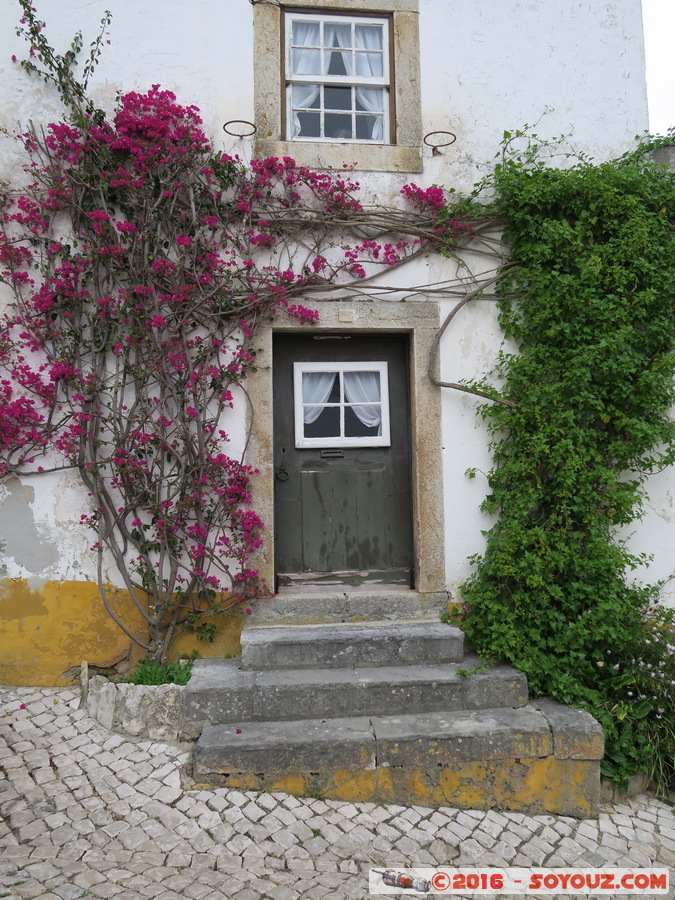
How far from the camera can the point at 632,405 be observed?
438 cm

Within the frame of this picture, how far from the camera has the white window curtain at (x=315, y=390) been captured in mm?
4598

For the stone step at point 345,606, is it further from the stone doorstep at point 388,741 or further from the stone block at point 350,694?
the stone doorstep at point 388,741

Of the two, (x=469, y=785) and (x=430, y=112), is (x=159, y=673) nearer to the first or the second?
(x=469, y=785)

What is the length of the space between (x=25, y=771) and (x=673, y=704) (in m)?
3.84

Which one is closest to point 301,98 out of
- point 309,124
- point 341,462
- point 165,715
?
point 309,124

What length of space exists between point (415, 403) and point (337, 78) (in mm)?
2535

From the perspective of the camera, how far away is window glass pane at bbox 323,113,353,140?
183 inches

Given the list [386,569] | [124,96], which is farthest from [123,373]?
[386,569]

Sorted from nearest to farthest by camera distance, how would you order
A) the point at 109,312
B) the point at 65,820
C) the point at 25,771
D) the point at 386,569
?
the point at 65,820, the point at 25,771, the point at 109,312, the point at 386,569

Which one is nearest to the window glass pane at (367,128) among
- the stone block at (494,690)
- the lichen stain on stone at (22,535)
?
the lichen stain on stone at (22,535)

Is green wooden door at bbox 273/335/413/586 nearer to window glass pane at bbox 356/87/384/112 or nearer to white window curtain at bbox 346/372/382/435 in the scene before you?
white window curtain at bbox 346/372/382/435

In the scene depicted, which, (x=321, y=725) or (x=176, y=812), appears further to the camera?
(x=321, y=725)

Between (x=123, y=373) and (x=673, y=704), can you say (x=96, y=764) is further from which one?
(x=673, y=704)

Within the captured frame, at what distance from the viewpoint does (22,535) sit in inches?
162
